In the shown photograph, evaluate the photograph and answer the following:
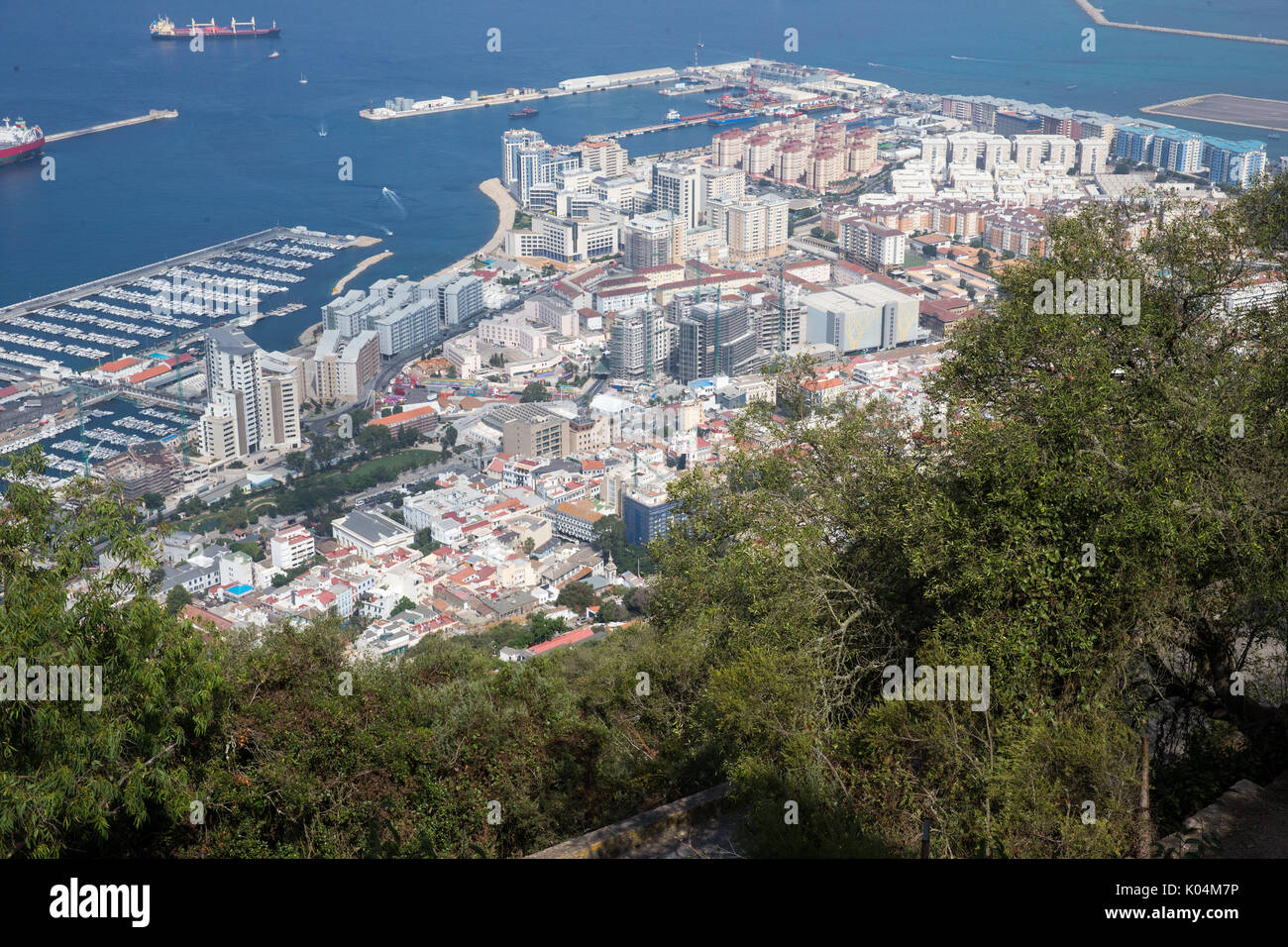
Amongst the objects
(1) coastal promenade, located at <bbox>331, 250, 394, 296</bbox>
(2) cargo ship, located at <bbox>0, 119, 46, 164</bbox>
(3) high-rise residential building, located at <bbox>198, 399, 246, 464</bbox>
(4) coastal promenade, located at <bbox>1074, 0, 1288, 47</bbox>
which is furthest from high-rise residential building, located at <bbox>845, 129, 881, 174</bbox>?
(2) cargo ship, located at <bbox>0, 119, 46, 164</bbox>

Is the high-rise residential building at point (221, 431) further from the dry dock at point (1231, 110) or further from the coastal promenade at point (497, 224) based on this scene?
the dry dock at point (1231, 110)

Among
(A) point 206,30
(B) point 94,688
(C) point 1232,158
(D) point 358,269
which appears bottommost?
(D) point 358,269

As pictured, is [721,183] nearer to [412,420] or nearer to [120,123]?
[412,420]

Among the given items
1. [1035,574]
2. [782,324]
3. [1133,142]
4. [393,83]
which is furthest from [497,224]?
[1035,574]

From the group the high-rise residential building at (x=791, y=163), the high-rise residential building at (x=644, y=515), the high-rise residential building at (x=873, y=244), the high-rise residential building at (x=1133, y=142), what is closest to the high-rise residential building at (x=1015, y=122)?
the high-rise residential building at (x=1133, y=142)

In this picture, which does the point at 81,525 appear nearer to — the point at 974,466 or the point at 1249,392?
the point at 974,466
